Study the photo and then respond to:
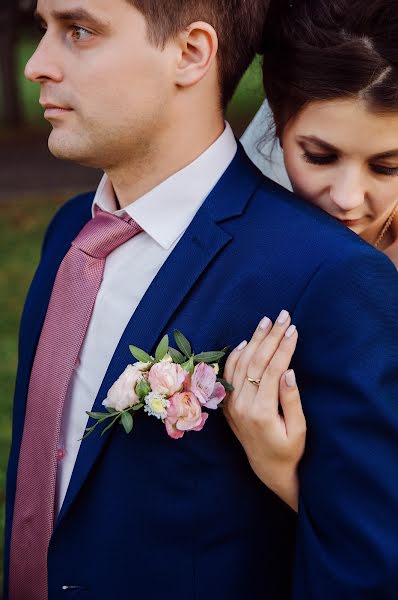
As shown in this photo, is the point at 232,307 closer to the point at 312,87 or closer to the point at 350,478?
the point at 350,478

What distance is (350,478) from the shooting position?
2.13 m

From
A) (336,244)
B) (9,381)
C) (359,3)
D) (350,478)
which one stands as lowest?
(9,381)

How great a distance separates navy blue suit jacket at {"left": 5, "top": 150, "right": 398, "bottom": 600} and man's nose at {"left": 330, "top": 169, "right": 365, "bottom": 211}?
0.63 ft

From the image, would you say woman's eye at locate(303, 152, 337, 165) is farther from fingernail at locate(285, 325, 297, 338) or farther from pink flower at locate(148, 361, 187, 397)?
pink flower at locate(148, 361, 187, 397)

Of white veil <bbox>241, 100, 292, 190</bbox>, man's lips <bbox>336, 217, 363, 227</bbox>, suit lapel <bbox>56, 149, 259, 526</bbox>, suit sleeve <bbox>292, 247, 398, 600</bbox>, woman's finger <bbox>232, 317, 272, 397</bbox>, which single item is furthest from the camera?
white veil <bbox>241, 100, 292, 190</bbox>

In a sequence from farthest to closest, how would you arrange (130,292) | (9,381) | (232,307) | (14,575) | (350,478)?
(9,381), (14,575), (130,292), (232,307), (350,478)

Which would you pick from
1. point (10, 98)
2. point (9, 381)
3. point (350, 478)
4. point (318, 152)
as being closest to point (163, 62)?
point (318, 152)

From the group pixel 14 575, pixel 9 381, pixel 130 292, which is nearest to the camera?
pixel 130 292

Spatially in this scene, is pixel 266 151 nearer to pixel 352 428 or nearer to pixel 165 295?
pixel 165 295

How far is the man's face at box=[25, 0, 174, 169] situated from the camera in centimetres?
236

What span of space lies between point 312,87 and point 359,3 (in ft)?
0.89

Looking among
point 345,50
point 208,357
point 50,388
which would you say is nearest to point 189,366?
point 208,357

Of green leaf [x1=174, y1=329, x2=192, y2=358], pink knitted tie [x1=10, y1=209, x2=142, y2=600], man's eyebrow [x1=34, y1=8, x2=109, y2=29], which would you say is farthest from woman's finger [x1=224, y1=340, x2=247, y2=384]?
man's eyebrow [x1=34, y1=8, x2=109, y2=29]

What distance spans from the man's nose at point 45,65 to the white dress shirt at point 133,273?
423 millimetres
